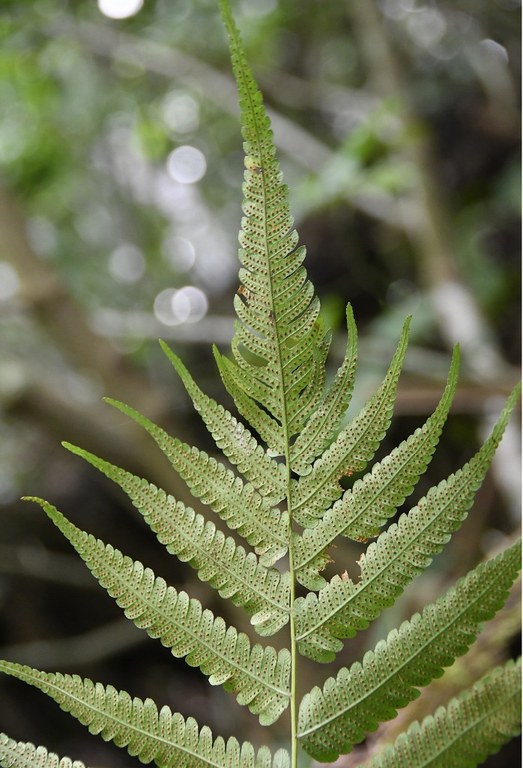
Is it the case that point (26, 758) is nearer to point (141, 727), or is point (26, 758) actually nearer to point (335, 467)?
point (141, 727)

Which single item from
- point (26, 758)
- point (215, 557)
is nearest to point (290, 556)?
point (215, 557)

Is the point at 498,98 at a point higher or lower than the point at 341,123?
higher

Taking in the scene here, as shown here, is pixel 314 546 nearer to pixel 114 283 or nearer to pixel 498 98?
pixel 498 98

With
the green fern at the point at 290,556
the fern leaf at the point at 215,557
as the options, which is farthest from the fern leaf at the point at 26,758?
the fern leaf at the point at 215,557

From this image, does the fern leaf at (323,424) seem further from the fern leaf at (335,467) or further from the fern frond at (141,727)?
the fern frond at (141,727)

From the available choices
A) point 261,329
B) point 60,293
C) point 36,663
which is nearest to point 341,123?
point 60,293

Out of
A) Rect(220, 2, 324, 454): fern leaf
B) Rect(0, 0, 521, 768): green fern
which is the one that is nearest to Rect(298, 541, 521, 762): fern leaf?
Rect(0, 0, 521, 768): green fern

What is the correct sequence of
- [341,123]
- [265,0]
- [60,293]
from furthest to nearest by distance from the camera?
[341,123], [265,0], [60,293]
